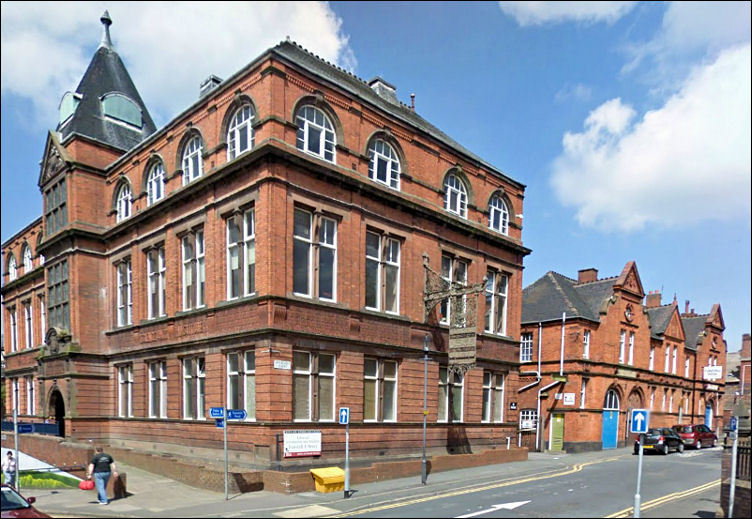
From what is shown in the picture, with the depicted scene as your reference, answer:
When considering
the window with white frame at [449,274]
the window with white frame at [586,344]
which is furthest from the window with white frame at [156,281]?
the window with white frame at [586,344]

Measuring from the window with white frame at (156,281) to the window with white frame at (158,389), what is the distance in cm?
227

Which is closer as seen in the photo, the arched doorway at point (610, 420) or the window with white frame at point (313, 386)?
the window with white frame at point (313, 386)

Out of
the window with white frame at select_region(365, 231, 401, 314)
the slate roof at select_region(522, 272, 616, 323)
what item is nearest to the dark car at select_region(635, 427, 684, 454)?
the slate roof at select_region(522, 272, 616, 323)

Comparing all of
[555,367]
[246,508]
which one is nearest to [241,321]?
Answer: [246,508]

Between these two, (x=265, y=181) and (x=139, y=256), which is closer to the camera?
(x=265, y=181)

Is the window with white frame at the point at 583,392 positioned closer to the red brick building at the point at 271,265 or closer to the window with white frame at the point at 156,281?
the red brick building at the point at 271,265

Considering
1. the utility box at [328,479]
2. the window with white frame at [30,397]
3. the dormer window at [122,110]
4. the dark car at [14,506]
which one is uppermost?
the dormer window at [122,110]

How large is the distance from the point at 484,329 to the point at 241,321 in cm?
1283

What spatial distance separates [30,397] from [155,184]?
20922mm

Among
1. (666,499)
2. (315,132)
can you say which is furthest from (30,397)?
(666,499)

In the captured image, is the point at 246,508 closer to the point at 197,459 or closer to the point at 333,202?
the point at 197,459

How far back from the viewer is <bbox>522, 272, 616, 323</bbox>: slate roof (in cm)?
3575

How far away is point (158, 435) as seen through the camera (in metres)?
22.7

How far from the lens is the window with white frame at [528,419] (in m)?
35.1
